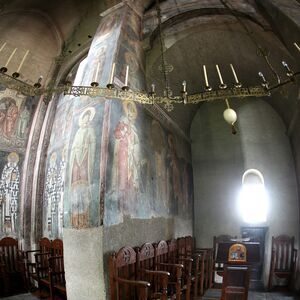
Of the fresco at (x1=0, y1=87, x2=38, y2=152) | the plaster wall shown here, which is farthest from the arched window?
the fresco at (x1=0, y1=87, x2=38, y2=152)

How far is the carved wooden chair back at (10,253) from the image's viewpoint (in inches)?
343

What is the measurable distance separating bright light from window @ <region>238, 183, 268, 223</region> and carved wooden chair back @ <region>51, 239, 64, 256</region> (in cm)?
597

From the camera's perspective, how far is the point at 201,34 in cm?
818

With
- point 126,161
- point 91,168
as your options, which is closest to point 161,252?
point 126,161

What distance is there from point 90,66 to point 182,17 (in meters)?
3.00

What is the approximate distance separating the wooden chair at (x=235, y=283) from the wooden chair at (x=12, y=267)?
5.63 m

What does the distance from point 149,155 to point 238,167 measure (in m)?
4.49

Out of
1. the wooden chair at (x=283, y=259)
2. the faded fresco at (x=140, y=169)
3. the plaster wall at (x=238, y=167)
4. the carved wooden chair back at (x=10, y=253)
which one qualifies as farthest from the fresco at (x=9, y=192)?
the wooden chair at (x=283, y=259)

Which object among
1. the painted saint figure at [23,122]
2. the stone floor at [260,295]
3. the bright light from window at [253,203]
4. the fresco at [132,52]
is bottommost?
the stone floor at [260,295]

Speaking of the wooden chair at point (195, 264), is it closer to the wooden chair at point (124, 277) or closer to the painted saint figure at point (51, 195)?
the wooden chair at point (124, 277)

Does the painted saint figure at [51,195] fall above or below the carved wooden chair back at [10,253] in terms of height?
above

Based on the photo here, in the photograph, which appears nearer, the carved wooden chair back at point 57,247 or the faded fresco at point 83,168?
the faded fresco at point 83,168

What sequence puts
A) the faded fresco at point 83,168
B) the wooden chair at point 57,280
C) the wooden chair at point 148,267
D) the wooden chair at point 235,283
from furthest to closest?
the wooden chair at point 57,280 < the wooden chair at point 235,283 < the wooden chair at point 148,267 < the faded fresco at point 83,168

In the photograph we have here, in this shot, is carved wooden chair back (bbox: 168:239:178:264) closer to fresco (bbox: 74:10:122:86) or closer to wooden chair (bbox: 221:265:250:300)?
wooden chair (bbox: 221:265:250:300)
